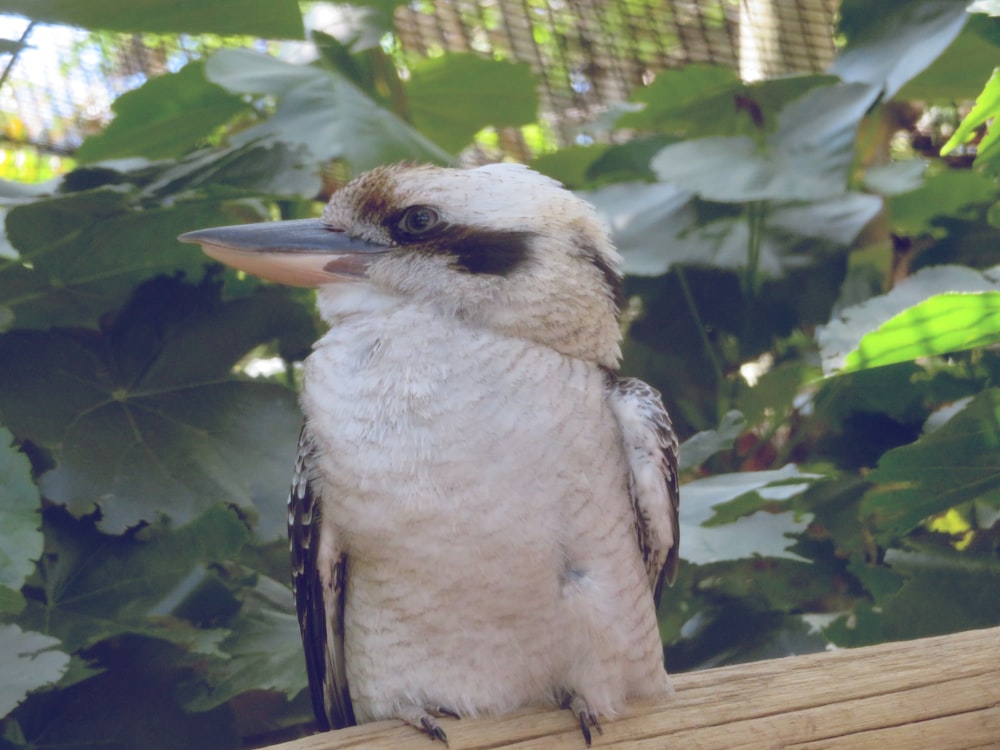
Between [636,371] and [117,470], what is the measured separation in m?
1.00

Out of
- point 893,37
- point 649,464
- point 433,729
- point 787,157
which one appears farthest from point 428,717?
point 893,37

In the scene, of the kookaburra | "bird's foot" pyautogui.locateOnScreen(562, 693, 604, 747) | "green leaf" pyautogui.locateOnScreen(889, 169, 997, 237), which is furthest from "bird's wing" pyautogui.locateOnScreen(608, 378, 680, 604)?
"green leaf" pyautogui.locateOnScreen(889, 169, 997, 237)

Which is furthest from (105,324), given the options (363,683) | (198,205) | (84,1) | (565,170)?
(565,170)

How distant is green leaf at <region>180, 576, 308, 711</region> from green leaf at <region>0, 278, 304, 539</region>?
0.13m

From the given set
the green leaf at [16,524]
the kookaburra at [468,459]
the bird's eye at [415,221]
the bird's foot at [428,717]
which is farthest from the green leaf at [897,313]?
the green leaf at [16,524]

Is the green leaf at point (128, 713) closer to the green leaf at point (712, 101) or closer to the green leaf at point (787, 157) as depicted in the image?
the green leaf at point (787, 157)

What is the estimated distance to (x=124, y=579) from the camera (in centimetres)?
142

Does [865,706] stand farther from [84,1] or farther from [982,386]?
[84,1]

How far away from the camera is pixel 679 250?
6.56ft

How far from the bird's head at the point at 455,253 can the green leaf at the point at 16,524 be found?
33 centimetres

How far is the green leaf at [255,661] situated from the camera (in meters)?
1.39

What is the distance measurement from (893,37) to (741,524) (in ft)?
3.37

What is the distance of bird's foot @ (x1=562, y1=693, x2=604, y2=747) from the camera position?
3.84ft

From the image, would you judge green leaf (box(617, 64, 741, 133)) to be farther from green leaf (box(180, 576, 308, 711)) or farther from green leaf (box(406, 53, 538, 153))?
green leaf (box(180, 576, 308, 711))
